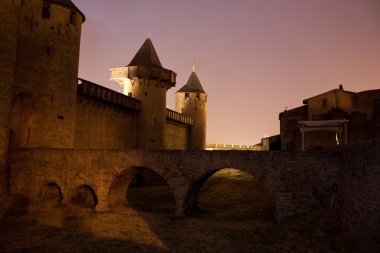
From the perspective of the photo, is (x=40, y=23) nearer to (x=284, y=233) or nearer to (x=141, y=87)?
(x=141, y=87)

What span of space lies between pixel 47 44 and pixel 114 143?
9.60 meters

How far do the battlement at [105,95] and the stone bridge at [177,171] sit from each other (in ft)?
21.3

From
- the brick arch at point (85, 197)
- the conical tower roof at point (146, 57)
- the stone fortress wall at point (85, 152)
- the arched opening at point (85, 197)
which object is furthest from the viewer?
the conical tower roof at point (146, 57)

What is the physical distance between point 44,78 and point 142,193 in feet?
35.3

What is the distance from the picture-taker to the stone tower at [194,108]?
143ft

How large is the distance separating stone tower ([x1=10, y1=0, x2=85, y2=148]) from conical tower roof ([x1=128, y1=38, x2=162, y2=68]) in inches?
413

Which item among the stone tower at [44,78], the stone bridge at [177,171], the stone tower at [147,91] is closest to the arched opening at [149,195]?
the stone bridge at [177,171]

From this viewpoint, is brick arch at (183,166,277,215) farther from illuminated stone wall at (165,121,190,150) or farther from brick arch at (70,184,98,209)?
illuminated stone wall at (165,121,190,150)

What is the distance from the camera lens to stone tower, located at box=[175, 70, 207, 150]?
43.6 meters

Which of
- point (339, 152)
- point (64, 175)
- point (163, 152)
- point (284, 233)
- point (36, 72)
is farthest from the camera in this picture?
point (36, 72)

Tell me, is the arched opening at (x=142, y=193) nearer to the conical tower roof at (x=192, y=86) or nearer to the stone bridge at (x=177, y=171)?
the stone bridge at (x=177, y=171)

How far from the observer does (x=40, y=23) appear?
2120cm

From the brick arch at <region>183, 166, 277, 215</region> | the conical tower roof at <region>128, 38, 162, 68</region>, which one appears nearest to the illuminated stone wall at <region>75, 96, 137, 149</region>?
the conical tower roof at <region>128, 38, 162, 68</region>

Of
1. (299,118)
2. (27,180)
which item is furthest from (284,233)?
(299,118)
